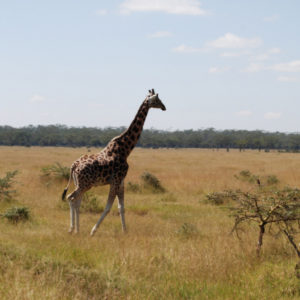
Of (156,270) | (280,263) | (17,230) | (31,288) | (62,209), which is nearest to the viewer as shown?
(31,288)

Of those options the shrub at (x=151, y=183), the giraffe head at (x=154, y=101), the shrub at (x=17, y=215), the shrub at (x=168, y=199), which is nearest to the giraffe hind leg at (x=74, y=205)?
the shrub at (x=17, y=215)

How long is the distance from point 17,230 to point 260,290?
17.9ft

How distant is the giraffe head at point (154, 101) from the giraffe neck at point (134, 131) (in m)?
0.13

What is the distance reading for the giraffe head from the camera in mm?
9766

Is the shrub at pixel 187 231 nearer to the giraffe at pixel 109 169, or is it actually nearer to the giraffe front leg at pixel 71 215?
the giraffe at pixel 109 169

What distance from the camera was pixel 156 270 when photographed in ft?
21.0

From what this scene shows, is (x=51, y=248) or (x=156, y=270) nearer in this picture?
(x=156, y=270)

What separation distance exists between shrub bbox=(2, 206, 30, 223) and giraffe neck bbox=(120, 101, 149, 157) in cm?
308

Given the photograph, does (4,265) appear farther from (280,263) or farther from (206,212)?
(206,212)

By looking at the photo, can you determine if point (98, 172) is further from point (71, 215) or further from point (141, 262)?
point (141, 262)

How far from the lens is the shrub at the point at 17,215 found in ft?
33.6

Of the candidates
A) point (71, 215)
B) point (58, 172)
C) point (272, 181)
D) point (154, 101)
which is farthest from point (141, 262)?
point (272, 181)

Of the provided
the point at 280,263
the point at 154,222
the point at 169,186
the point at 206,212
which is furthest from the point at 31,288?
the point at 169,186

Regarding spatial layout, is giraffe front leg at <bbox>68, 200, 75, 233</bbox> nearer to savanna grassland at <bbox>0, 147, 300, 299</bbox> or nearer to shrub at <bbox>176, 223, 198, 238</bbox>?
savanna grassland at <bbox>0, 147, 300, 299</bbox>
